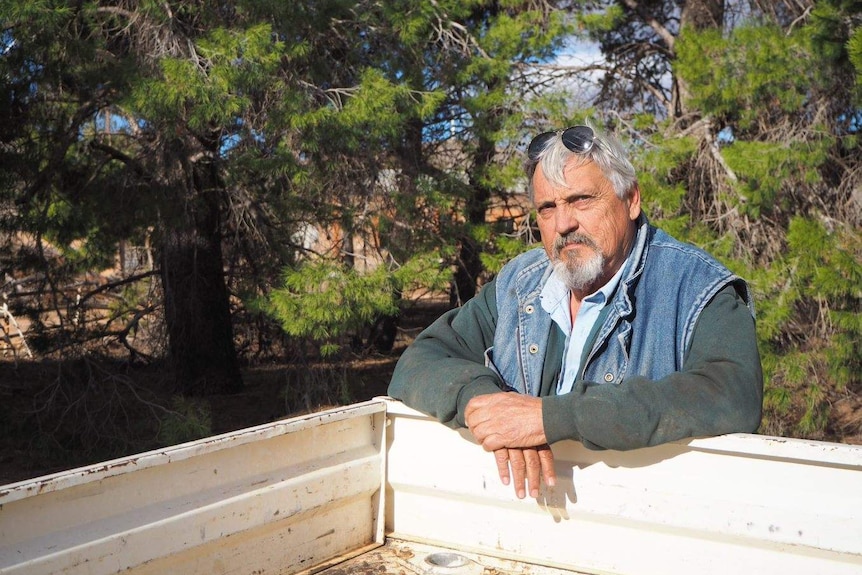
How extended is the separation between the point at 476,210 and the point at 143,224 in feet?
9.12

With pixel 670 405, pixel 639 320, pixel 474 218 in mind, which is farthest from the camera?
pixel 474 218

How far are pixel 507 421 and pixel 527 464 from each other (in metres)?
0.15

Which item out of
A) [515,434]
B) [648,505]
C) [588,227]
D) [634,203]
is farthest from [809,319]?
[515,434]

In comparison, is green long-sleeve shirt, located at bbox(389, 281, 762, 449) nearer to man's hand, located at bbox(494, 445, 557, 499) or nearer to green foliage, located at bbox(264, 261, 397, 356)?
man's hand, located at bbox(494, 445, 557, 499)

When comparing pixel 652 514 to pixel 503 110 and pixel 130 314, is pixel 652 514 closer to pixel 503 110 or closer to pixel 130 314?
pixel 503 110

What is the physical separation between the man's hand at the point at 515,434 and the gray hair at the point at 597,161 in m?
0.74

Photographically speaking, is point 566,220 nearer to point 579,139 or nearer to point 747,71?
point 579,139

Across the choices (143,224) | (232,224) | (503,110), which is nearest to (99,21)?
(143,224)

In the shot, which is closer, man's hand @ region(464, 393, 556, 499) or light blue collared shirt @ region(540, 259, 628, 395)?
man's hand @ region(464, 393, 556, 499)

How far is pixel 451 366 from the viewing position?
107 inches

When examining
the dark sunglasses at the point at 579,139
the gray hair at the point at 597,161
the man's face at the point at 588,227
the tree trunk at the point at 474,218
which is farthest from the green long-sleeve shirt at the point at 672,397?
the tree trunk at the point at 474,218

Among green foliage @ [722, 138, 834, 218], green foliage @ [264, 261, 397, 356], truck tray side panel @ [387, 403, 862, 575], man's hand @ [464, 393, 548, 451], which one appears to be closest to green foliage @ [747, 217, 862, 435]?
green foliage @ [722, 138, 834, 218]

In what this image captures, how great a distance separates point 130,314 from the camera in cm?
968

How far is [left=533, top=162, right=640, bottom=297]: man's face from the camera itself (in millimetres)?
2732
